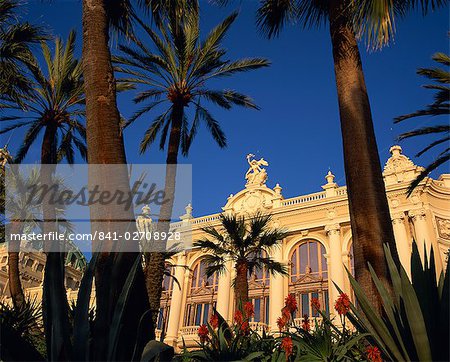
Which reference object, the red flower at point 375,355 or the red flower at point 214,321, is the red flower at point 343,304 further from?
the red flower at point 214,321

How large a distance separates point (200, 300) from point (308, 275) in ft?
26.9

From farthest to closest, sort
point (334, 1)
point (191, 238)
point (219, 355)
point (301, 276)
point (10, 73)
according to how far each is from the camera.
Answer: point (191, 238) → point (301, 276) → point (10, 73) → point (334, 1) → point (219, 355)

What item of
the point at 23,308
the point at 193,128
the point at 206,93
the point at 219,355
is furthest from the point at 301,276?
the point at 219,355

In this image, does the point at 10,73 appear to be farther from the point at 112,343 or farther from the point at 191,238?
the point at 191,238

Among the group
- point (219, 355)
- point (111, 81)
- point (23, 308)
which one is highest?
point (111, 81)

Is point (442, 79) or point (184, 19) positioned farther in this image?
point (442, 79)

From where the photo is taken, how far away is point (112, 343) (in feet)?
9.34

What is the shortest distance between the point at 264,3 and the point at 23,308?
8011 mm

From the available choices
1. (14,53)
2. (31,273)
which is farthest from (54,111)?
(31,273)

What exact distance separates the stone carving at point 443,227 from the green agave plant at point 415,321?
75.5 feet

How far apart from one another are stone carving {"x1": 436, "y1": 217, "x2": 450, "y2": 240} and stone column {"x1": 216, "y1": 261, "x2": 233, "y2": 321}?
13.4m

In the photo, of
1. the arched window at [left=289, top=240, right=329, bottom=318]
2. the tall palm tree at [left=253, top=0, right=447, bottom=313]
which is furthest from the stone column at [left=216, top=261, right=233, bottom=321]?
the tall palm tree at [left=253, top=0, right=447, bottom=313]

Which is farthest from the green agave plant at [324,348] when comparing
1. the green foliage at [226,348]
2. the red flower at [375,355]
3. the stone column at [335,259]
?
the stone column at [335,259]

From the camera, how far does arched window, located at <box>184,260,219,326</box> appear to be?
2832 cm
